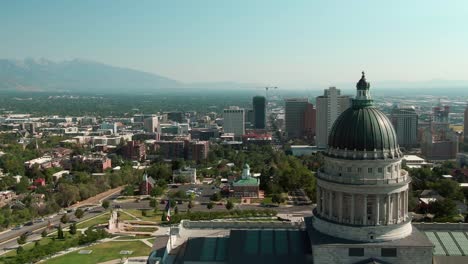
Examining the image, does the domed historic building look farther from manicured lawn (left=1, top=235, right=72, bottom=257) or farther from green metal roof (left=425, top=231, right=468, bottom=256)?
manicured lawn (left=1, top=235, right=72, bottom=257)

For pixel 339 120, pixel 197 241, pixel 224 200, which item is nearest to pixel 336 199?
pixel 339 120

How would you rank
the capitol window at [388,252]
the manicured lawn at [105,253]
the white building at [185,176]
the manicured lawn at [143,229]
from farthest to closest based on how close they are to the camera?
the white building at [185,176] < the manicured lawn at [143,229] < the manicured lawn at [105,253] < the capitol window at [388,252]

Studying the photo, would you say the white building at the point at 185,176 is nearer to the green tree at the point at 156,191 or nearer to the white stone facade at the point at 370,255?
the green tree at the point at 156,191

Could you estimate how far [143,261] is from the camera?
223 feet

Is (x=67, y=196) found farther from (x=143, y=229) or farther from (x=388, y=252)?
(x=388, y=252)

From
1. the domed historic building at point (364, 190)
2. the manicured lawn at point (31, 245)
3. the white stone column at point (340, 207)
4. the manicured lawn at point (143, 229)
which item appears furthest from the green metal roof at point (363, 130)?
the manicured lawn at point (31, 245)

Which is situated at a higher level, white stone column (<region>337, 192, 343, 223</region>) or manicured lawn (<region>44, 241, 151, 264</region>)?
white stone column (<region>337, 192, 343, 223</region>)

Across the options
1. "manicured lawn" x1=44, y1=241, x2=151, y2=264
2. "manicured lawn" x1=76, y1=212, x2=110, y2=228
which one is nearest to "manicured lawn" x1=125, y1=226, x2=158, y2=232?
"manicured lawn" x1=76, y1=212, x2=110, y2=228

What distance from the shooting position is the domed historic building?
4588 centimetres

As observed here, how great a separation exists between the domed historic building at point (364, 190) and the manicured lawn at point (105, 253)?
3447cm

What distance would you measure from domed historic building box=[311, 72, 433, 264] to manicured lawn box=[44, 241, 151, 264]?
3447 centimetres

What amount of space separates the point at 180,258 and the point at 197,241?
259cm

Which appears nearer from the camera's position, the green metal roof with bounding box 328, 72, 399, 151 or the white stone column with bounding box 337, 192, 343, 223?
the green metal roof with bounding box 328, 72, 399, 151

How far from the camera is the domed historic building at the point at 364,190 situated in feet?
151
